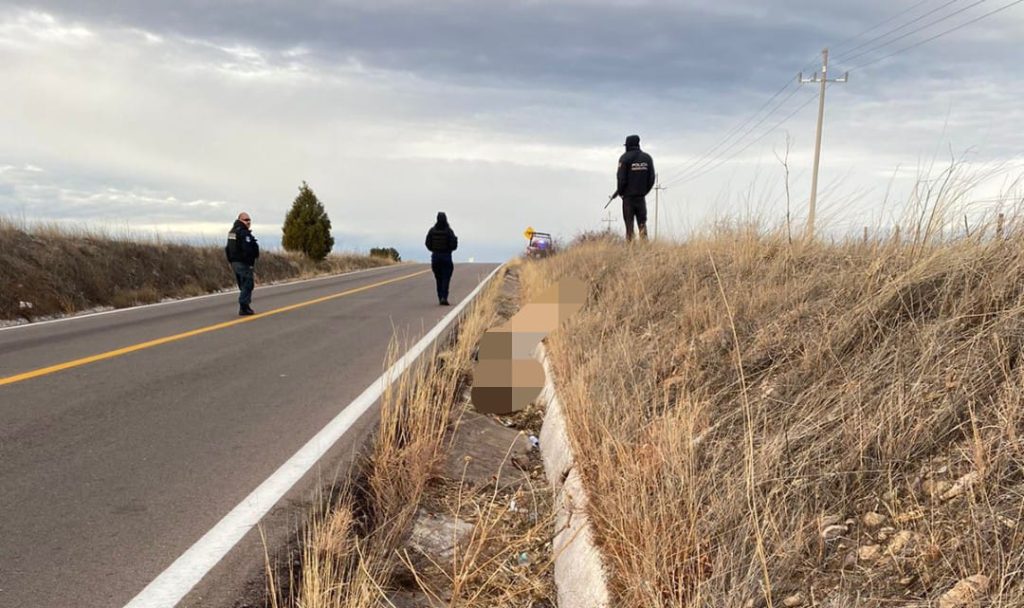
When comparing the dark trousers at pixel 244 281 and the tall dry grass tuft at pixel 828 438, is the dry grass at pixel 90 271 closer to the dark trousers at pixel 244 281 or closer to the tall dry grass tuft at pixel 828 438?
the dark trousers at pixel 244 281

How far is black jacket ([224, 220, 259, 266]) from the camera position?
12031mm

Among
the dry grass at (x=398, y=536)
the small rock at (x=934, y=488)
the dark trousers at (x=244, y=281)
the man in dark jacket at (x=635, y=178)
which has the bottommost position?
the dry grass at (x=398, y=536)

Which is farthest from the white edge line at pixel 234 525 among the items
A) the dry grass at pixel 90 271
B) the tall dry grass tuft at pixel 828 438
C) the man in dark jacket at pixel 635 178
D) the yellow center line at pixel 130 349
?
the dry grass at pixel 90 271

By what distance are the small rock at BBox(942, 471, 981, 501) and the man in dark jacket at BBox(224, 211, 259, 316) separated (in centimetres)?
1161

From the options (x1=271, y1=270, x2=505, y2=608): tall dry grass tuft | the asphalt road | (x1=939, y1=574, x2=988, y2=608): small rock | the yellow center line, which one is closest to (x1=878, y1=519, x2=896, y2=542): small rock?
(x1=939, y1=574, x2=988, y2=608): small rock

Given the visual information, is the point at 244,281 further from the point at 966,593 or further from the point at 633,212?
the point at 966,593

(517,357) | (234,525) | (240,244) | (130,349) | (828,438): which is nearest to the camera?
(828,438)

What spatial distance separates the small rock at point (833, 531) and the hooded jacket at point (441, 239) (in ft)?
39.2

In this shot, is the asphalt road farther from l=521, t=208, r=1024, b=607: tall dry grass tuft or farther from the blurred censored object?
l=521, t=208, r=1024, b=607: tall dry grass tuft

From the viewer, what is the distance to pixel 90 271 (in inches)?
602

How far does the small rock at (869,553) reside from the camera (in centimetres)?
207

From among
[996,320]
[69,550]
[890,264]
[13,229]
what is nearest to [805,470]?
[996,320]

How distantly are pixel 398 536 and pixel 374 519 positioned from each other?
0.33 metres

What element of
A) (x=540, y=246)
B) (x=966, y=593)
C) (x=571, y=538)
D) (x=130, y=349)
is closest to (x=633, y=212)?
(x=130, y=349)
